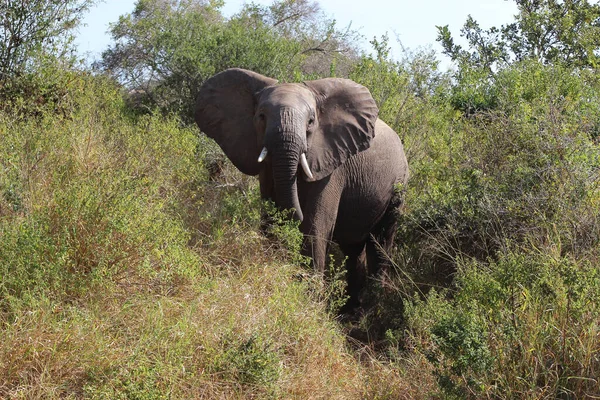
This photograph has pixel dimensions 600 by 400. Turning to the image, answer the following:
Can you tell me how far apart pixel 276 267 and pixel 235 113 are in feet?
6.21

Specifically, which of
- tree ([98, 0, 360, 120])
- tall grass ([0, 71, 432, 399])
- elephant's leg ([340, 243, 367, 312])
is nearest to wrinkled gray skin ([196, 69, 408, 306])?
elephant's leg ([340, 243, 367, 312])

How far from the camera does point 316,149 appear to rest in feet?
27.0

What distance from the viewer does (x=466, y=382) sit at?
552 centimetres

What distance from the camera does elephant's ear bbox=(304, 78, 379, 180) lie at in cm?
827

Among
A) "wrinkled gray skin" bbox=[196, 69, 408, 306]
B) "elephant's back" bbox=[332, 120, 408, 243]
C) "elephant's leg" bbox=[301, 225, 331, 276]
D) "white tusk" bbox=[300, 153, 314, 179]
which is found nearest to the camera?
"wrinkled gray skin" bbox=[196, 69, 408, 306]

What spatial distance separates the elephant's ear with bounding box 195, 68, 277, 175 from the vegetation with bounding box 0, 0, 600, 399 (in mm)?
602

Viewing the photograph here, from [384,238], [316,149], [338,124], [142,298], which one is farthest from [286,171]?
[384,238]

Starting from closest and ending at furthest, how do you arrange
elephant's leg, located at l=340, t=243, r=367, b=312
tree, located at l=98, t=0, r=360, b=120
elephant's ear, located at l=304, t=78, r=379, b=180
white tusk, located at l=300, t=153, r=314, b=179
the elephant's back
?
white tusk, located at l=300, t=153, r=314, b=179 → elephant's ear, located at l=304, t=78, r=379, b=180 → the elephant's back → elephant's leg, located at l=340, t=243, r=367, b=312 → tree, located at l=98, t=0, r=360, b=120

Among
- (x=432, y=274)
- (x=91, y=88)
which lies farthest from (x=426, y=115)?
(x=91, y=88)

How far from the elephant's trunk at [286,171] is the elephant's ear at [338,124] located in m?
0.46

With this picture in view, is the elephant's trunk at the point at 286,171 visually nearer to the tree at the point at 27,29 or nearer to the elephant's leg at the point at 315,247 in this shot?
the elephant's leg at the point at 315,247

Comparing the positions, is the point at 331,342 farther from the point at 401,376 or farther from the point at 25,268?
the point at 25,268

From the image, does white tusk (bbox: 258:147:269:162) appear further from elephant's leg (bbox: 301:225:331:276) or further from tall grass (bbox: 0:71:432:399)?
elephant's leg (bbox: 301:225:331:276)

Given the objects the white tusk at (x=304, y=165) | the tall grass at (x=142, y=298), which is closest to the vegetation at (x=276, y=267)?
the tall grass at (x=142, y=298)
